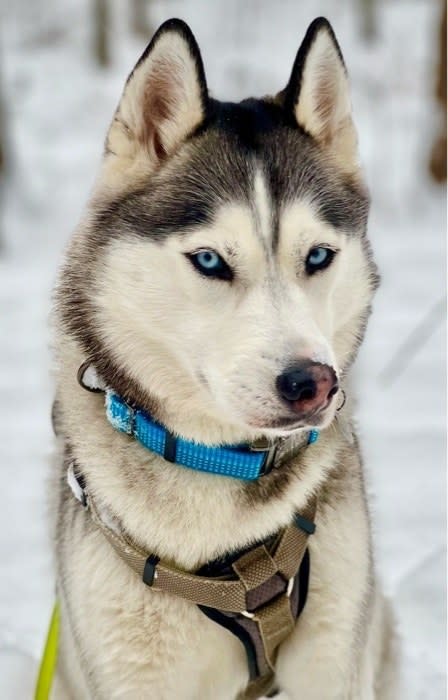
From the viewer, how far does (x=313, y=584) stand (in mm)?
2213

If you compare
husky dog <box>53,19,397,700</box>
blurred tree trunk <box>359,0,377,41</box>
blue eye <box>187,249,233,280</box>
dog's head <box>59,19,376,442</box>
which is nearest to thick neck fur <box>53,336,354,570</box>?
husky dog <box>53,19,397,700</box>

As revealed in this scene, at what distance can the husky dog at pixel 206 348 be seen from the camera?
1.94 meters

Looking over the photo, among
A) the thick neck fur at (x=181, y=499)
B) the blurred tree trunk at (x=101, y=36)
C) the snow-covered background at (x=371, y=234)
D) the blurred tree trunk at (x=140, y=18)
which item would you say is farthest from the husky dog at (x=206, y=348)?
the blurred tree trunk at (x=140, y=18)

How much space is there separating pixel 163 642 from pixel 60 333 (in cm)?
72

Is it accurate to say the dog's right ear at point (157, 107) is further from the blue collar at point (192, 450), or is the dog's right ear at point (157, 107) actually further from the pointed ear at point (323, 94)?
the blue collar at point (192, 450)

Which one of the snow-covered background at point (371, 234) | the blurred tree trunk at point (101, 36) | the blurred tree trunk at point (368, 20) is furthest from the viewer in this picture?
the blurred tree trunk at point (368, 20)

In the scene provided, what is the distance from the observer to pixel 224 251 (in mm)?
1935

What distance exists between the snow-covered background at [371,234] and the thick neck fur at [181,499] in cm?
64

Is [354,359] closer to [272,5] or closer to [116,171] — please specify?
[116,171]

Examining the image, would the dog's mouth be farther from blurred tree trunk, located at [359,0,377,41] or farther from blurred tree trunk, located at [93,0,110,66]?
blurred tree trunk, located at [359,0,377,41]

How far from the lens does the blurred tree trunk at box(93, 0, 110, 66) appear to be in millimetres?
13172

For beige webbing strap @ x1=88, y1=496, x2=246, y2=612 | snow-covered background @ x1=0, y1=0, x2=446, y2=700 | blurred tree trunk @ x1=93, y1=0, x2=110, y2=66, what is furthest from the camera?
blurred tree trunk @ x1=93, y1=0, x2=110, y2=66

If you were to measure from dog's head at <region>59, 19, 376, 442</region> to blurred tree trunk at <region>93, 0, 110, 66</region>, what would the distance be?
1171 cm

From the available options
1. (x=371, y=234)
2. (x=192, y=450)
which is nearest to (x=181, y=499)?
(x=192, y=450)
